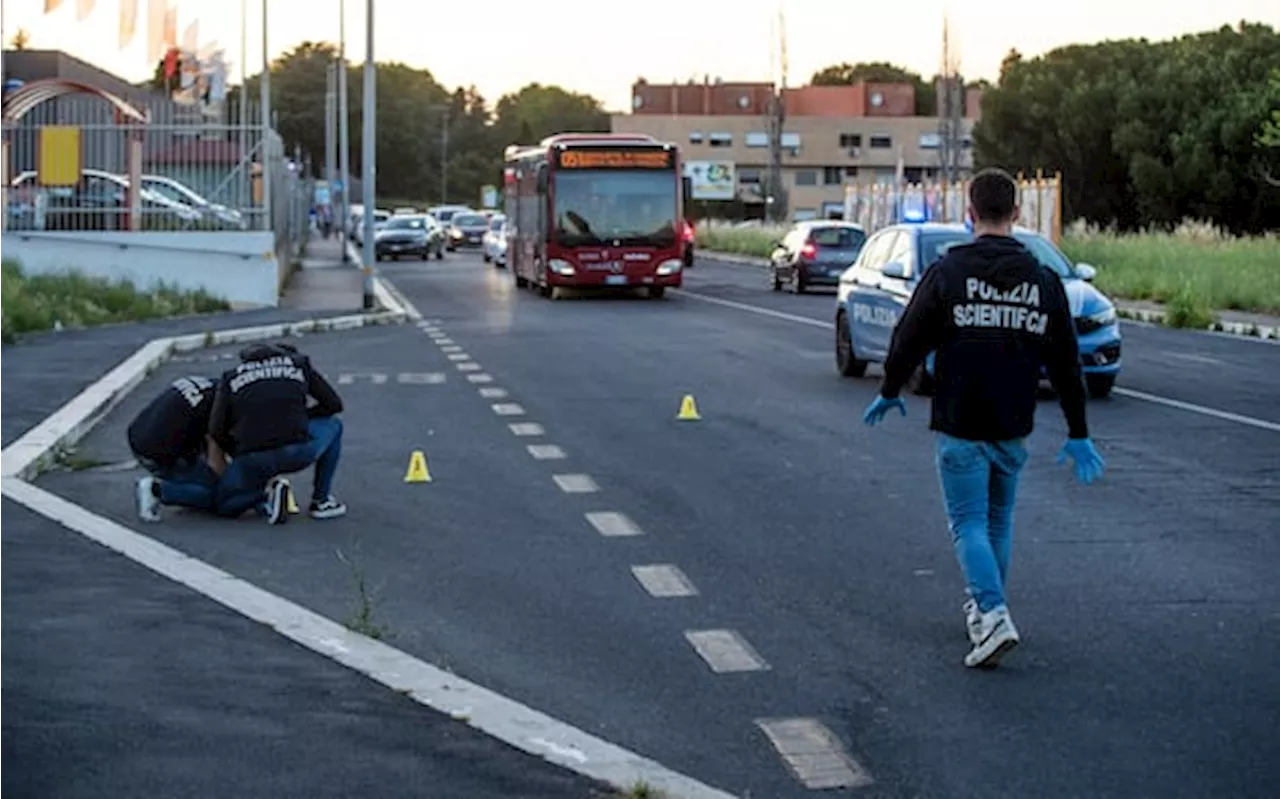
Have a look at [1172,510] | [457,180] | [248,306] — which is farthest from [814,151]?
[1172,510]

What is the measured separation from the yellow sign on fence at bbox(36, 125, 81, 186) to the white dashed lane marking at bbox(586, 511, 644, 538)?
2519 centimetres

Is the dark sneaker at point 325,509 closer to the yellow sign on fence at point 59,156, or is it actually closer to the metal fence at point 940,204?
the yellow sign on fence at point 59,156

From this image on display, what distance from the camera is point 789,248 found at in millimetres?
44594

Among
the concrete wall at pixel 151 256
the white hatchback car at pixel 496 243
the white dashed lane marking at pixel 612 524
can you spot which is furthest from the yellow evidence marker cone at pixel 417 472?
the white hatchback car at pixel 496 243

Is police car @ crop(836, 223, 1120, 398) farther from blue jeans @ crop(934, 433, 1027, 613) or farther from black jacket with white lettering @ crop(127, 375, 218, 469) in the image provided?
blue jeans @ crop(934, 433, 1027, 613)

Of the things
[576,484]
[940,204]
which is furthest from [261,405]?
[940,204]

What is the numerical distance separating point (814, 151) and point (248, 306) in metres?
95.4

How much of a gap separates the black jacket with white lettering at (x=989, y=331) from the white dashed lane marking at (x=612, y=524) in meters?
3.47

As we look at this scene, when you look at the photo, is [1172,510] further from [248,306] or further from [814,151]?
[814,151]

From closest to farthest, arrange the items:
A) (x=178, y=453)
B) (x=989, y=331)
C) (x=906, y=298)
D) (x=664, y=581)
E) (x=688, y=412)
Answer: (x=989, y=331), (x=664, y=581), (x=178, y=453), (x=688, y=412), (x=906, y=298)

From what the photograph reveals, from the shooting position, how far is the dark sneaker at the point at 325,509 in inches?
466

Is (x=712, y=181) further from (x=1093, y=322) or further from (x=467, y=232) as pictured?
(x=1093, y=322)

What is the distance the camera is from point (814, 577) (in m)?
9.96

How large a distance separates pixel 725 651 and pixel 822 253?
35.3 metres
